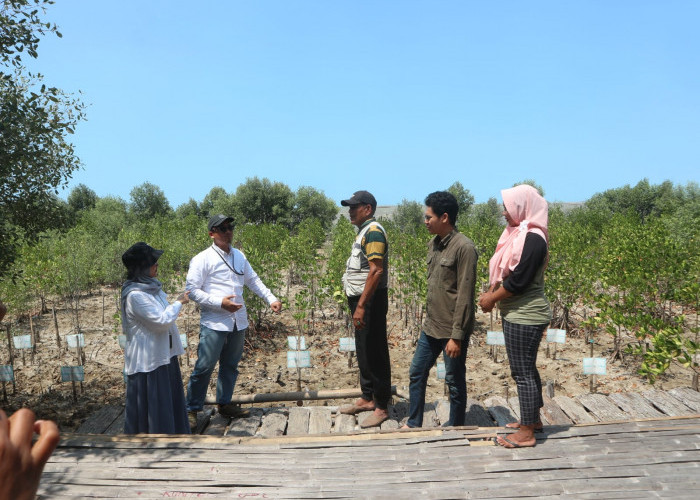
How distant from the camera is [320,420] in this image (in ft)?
14.3

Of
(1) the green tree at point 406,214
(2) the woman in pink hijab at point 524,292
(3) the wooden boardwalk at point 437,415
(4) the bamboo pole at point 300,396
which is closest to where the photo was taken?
(2) the woman in pink hijab at point 524,292

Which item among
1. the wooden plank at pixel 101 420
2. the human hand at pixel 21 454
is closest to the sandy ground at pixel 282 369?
the wooden plank at pixel 101 420

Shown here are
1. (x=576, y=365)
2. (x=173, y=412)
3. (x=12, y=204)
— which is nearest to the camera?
(x=173, y=412)

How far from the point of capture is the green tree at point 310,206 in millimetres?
41188

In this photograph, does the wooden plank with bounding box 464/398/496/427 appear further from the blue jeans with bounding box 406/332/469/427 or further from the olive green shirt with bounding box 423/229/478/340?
the olive green shirt with bounding box 423/229/478/340

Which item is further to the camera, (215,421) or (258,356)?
(258,356)

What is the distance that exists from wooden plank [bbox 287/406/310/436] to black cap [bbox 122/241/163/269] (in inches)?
70.9

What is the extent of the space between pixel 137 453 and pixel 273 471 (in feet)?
3.21

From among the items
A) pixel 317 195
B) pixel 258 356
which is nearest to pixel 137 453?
pixel 258 356

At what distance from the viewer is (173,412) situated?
3.94 meters

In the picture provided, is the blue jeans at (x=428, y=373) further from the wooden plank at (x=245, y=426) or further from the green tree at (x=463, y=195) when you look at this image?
the green tree at (x=463, y=195)

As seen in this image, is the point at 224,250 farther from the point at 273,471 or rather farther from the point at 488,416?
the point at 488,416

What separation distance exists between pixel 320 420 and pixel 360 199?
76.7 inches

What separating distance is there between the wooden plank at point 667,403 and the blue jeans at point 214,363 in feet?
12.8
